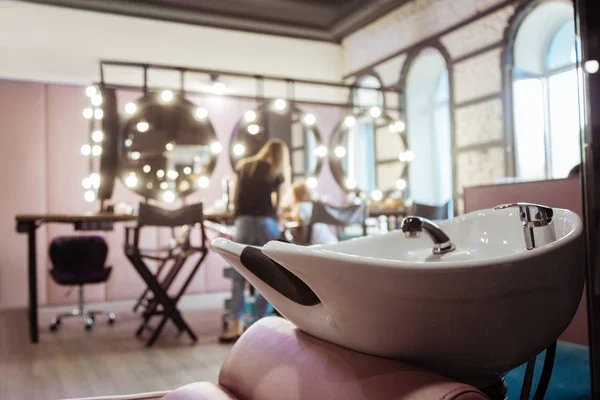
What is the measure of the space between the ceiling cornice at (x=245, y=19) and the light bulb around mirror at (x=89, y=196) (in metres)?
1.77

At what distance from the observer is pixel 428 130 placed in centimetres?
544

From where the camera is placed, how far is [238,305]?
133 inches

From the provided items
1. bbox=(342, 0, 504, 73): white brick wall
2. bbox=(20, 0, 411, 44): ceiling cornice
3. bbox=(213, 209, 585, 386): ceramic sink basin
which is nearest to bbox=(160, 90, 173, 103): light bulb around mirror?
bbox=(20, 0, 411, 44): ceiling cornice

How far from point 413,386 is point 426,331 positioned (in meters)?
0.07

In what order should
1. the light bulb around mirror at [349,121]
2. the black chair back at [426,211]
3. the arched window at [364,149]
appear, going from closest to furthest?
the black chair back at [426,211], the light bulb around mirror at [349,121], the arched window at [364,149]

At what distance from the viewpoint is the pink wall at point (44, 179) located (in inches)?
194

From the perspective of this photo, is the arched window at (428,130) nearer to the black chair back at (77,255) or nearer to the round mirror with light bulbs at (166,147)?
the round mirror with light bulbs at (166,147)

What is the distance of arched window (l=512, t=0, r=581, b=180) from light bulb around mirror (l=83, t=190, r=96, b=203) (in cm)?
362

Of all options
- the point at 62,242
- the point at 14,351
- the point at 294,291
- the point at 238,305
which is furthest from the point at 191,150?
the point at 294,291

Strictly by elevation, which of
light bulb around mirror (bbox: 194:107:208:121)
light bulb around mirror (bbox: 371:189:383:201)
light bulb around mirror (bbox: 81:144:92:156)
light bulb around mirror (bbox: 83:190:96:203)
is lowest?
light bulb around mirror (bbox: 371:189:383:201)

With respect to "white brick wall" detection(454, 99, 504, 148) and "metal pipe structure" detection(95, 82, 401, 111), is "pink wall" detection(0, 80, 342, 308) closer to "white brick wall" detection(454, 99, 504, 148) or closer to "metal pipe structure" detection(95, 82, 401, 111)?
"metal pipe structure" detection(95, 82, 401, 111)

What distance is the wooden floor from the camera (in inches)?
91.7

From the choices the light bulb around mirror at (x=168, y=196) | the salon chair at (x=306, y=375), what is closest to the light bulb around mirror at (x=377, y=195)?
the light bulb around mirror at (x=168, y=196)

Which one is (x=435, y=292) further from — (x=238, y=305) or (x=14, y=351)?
(x=14, y=351)
